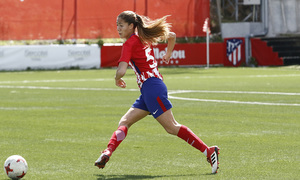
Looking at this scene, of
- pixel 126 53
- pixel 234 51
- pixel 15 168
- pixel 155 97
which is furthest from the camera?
pixel 234 51

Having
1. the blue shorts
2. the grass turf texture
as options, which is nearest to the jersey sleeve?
the blue shorts

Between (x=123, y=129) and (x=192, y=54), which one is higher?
(x=123, y=129)

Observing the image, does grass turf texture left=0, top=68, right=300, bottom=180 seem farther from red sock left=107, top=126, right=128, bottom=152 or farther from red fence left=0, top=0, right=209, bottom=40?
Answer: red fence left=0, top=0, right=209, bottom=40

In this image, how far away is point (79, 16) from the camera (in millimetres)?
37625

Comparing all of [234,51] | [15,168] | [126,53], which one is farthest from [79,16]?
[15,168]

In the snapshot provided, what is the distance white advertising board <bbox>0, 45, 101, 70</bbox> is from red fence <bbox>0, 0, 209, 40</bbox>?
4.54 feet

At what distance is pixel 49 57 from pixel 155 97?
93.5 feet

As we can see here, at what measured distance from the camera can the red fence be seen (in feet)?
120

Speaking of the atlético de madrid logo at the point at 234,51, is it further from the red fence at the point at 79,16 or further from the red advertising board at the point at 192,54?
the red fence at the point at 79,16

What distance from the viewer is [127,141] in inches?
424

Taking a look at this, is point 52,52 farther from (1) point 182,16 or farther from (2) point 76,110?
(2) point 76,110

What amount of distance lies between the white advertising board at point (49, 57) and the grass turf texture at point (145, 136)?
46.2 feet

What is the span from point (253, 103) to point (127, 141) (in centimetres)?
678

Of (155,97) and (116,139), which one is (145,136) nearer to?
(116,139)
